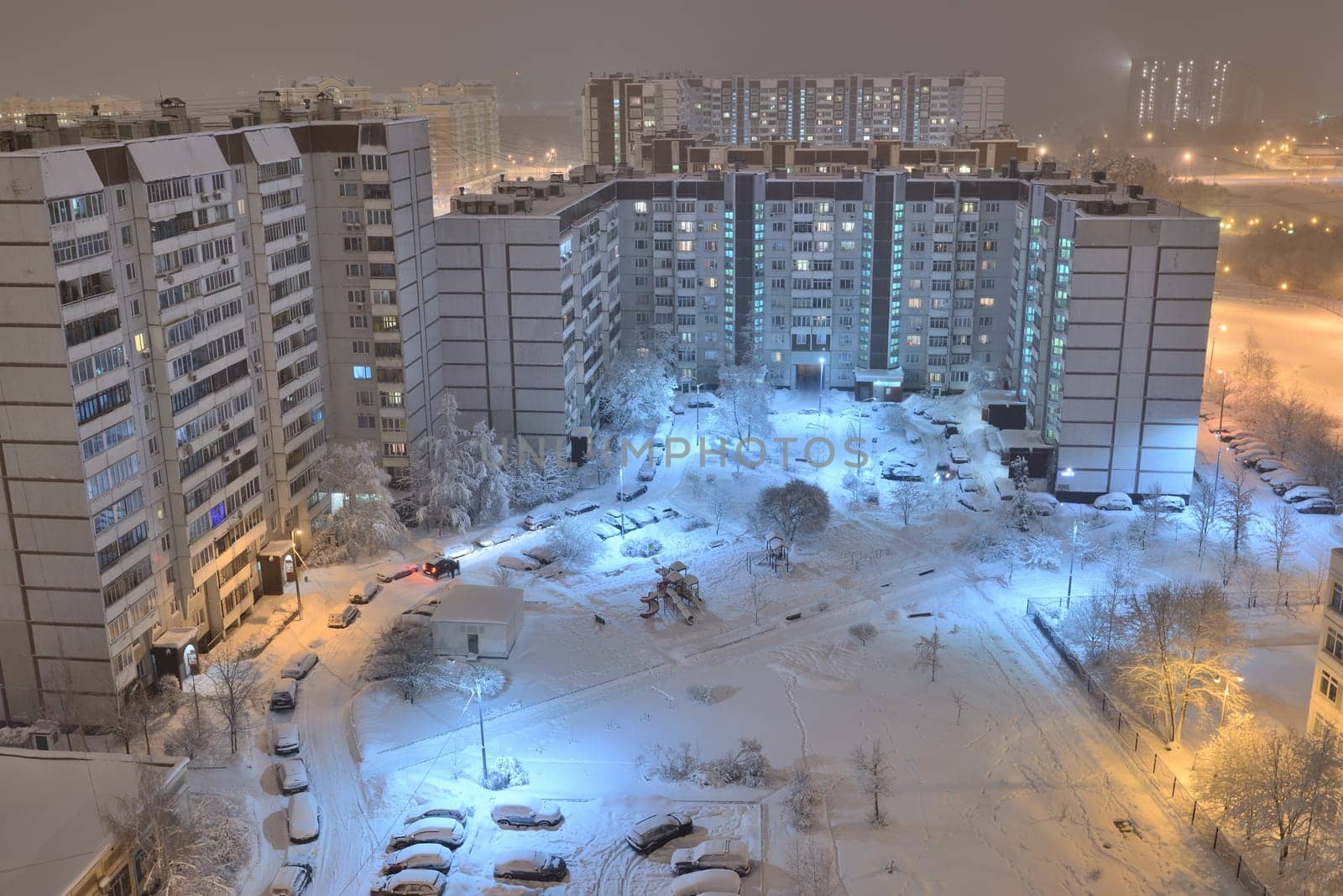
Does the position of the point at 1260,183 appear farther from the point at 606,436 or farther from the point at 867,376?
the point at 606,436

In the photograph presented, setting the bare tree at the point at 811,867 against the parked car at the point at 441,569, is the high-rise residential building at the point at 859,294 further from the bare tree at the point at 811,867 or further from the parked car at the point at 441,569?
the bare tree at the point at 811,867

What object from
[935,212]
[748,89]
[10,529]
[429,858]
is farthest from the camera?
[748,89]

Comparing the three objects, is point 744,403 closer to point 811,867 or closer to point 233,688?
point 233,688

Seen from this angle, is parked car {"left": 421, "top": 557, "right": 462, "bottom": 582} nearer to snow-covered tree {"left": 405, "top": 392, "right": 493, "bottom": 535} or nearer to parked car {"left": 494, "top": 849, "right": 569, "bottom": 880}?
snow-covered tree {"left": 405, "top": 392, "right": 493, "bottom": 535}

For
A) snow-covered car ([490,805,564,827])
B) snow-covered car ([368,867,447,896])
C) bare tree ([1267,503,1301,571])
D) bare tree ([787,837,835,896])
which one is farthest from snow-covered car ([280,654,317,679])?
bare tree ([1267,503,1301,571])

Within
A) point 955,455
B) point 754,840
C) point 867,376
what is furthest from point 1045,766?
point 867,376

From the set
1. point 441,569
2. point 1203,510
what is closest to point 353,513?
point 441,569
